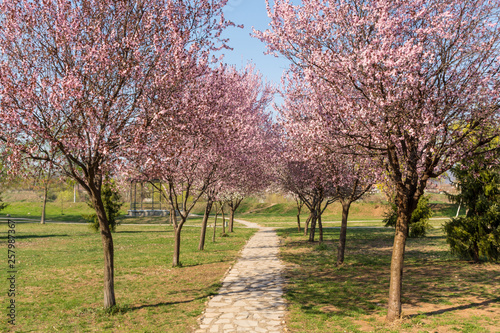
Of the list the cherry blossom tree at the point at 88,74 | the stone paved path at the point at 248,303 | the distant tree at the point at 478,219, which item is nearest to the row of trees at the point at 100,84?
the cherry blossom tree at the point at 88,74

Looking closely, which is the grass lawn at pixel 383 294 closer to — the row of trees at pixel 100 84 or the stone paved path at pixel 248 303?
the stone paved path at pixel 248 303

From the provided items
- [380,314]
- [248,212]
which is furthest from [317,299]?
[248,212]

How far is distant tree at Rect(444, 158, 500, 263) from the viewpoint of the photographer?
1527 centimetres

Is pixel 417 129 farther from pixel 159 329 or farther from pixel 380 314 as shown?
pixel 159 329

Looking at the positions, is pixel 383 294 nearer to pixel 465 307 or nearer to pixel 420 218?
pixel 465 307

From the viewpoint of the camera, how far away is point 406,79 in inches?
286

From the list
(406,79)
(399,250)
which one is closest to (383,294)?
(399,250)

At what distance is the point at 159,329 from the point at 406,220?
6125 mm

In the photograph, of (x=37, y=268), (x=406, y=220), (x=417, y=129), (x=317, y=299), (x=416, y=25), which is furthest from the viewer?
(x=37, y=268)

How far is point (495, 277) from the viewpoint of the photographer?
13070mm

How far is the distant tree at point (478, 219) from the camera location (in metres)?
15.3

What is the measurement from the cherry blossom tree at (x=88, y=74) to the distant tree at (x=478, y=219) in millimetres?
12640

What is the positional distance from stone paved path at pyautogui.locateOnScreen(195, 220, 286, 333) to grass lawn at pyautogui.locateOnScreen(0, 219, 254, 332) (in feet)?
1.45

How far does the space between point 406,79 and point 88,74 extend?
6.56 meters
